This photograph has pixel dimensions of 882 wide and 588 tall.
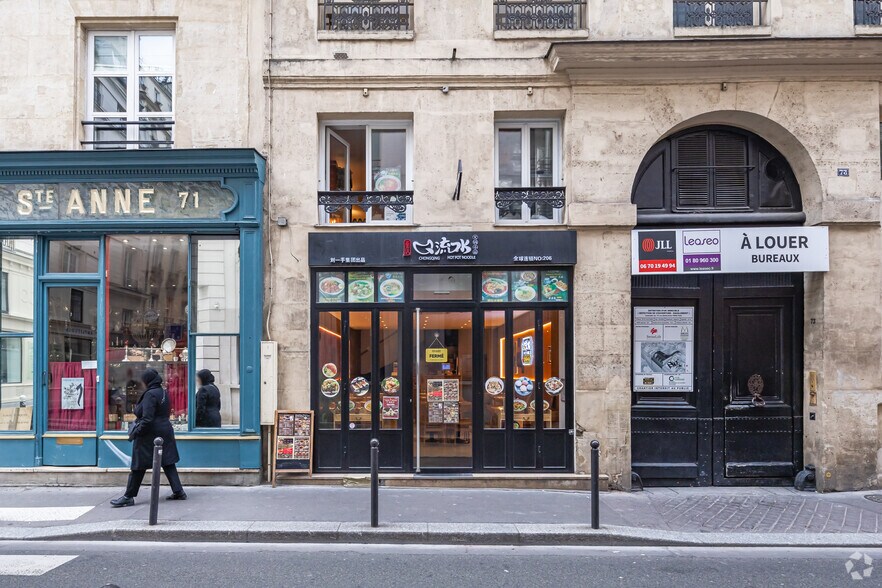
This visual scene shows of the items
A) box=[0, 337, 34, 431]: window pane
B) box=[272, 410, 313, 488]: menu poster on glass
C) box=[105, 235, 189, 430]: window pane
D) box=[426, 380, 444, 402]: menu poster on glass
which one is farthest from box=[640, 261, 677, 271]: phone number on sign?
box=[0, 337, 34, 431]: window pane

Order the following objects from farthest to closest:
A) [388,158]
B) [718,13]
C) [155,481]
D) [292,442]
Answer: [388,158] < [718,13] < [292,442] < [155,481]

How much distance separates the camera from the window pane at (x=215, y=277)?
31.6ft

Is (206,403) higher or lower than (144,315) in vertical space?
lower

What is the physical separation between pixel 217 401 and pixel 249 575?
408 cm

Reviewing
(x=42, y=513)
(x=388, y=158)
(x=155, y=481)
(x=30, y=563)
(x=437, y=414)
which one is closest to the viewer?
(x=30, y=563)

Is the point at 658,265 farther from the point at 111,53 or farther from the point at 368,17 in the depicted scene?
the point at 111,53

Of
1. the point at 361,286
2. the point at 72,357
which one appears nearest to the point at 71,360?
Result: the point at 72,357

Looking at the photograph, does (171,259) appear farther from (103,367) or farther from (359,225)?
(359,225)

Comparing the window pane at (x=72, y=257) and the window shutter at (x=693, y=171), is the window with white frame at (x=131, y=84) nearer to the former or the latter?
the window pane at (x=72, y=257)

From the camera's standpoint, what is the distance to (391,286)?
9.72 meters

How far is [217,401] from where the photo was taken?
955 centimetres

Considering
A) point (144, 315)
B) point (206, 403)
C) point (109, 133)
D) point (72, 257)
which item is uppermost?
point (109, 133)

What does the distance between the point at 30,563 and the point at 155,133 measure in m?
6.56

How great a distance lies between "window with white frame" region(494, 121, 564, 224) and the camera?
9.98 m
